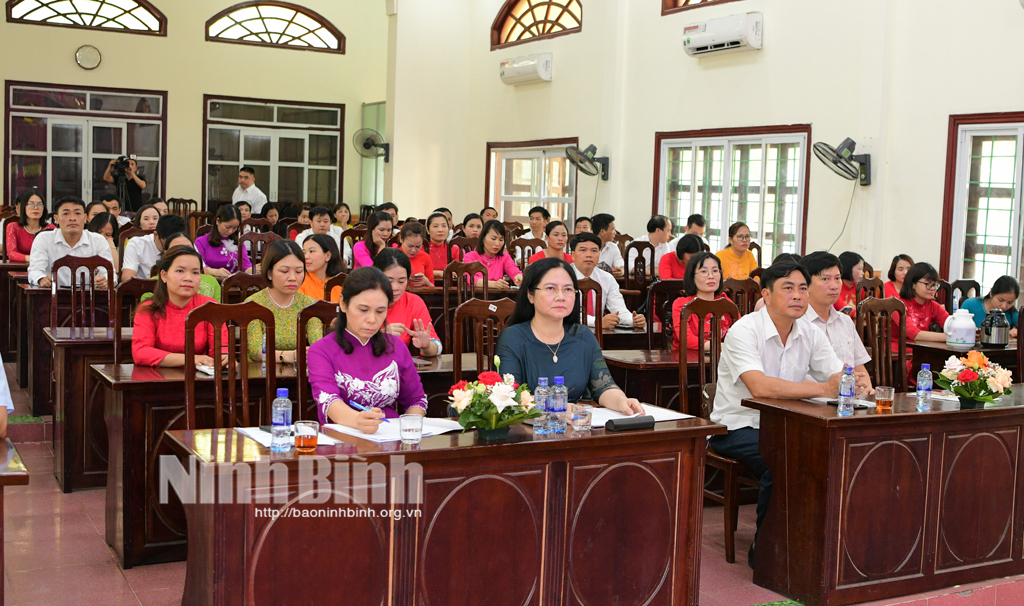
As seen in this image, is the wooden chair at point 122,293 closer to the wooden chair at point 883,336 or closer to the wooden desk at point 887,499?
the wooden desk at point 887,499

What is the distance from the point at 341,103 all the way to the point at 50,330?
10990 mm

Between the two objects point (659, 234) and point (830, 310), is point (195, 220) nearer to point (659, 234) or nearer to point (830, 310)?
point (659, 234)

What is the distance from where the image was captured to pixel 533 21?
12.0 meters

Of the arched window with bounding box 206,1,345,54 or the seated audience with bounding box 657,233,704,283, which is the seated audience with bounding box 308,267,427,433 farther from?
the arched window with bounding box 206,1,345,54

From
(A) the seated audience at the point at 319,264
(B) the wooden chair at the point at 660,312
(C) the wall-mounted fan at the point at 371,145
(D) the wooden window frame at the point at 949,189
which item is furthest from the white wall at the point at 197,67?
(B) the wooden chair at the point at 660,312

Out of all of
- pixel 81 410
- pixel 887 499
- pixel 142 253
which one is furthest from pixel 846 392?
pixel 142 253

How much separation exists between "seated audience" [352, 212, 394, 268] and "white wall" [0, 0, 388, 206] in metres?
7.69

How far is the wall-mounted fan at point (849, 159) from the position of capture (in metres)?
7.86

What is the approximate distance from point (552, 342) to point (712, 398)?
0.93 m

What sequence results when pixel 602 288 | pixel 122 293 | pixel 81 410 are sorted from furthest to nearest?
pixel 602 288, pixel 81 410, pixel 122 293

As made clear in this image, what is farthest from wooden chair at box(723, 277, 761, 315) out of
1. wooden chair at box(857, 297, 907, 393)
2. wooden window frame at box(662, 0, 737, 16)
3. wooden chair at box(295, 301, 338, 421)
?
wooden window frame at box(662, 0, 737, 16)

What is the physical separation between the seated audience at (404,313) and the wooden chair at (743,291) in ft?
5.71

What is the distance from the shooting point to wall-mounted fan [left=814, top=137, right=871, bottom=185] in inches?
309

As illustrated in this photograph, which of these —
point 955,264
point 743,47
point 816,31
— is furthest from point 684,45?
point 955,264
